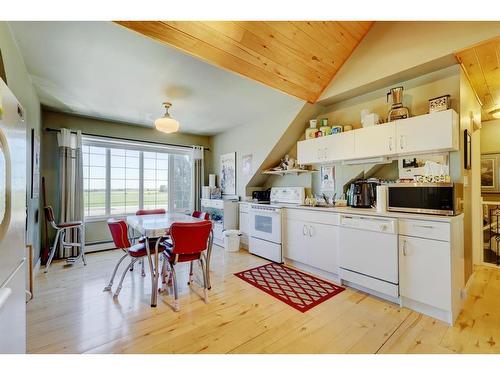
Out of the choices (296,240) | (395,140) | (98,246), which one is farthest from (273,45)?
(98,246)

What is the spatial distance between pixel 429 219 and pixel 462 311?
98 centimetres

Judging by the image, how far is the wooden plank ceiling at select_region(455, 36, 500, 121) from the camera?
2.05m

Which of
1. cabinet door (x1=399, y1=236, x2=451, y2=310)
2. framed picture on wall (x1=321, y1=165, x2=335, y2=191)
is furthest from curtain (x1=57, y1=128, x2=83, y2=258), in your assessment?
cabinet door (x1=399, y1=236, x2=451, y2=310)

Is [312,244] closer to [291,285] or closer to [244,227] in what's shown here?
[291,285]

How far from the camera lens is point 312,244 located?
301 cm

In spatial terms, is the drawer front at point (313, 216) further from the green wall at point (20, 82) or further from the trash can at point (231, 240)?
the green wall at point (20, 82)

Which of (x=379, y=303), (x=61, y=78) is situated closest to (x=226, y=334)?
(x=379, y=303)

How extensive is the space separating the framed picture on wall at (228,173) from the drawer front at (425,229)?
328cm

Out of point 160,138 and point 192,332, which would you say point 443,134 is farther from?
→ point 160,138

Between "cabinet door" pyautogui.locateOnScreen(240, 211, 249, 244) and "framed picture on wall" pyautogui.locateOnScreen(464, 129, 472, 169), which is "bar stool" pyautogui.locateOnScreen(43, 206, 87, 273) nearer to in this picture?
"cabinet door" pyautogui.locateOnScreen(240, 211, 249, 244)

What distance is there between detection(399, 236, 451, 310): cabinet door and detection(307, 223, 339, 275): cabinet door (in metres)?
0.71

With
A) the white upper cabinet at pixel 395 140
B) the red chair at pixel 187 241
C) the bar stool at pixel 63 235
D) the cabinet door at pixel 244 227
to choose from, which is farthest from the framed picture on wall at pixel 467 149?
the bar stool at pixel 63 235

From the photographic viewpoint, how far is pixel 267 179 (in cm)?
461

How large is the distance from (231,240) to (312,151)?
2112mm
